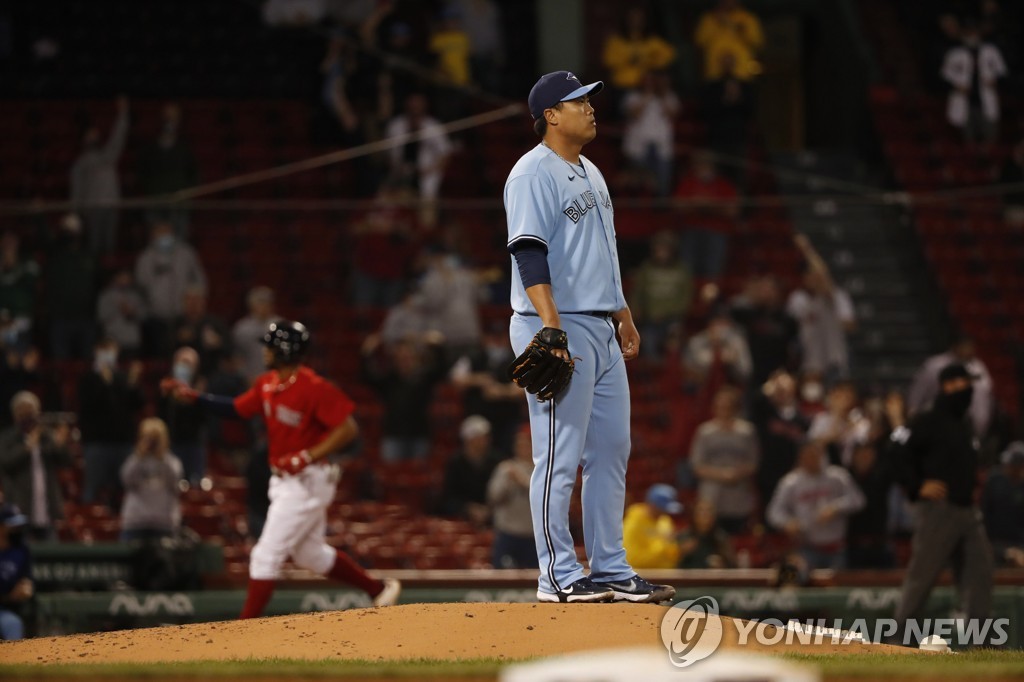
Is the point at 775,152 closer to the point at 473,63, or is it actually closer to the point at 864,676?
the point at 473,63

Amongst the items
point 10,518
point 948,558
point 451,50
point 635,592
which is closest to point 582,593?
point 635,592

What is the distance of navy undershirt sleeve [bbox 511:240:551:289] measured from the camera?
6898mm

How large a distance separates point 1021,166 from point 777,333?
504cm

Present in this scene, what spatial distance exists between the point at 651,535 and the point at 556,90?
6147 millimetres

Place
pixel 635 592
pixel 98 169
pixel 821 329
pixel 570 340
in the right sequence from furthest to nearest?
pixel 98 169 → pixel 821 329 → pixel 635 592 → pixel 570 340

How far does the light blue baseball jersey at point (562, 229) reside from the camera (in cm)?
703

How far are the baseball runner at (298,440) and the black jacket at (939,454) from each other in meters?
3.46

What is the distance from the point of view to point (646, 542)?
12664 millimetres

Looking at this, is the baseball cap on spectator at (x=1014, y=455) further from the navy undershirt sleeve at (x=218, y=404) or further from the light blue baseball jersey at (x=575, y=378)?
the light blue baseball jersey at (x=575, y=378)

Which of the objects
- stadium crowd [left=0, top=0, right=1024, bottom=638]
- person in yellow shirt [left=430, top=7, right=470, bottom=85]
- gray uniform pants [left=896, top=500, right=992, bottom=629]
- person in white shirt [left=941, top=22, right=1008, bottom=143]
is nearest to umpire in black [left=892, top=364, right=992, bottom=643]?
gray uniform pants [left=896, top=500, right=992, bottom=629]

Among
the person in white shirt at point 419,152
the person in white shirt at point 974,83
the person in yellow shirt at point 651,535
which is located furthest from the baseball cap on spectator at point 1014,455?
the person in white shirt at point 974,83

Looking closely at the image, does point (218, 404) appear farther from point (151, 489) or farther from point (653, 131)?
point (653, 131)

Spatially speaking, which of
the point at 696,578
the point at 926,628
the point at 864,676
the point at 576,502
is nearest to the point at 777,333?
the point at 576,502

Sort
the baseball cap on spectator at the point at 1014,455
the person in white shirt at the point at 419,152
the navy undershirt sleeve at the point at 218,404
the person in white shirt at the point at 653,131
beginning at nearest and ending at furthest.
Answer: the navy undershirt sleeve at the point at 218,404 < the baseball cap on spectator at the point at 1014,455 < the person in white shirt at the point at 419,152 < the person in white shirt at the point at 653,131
